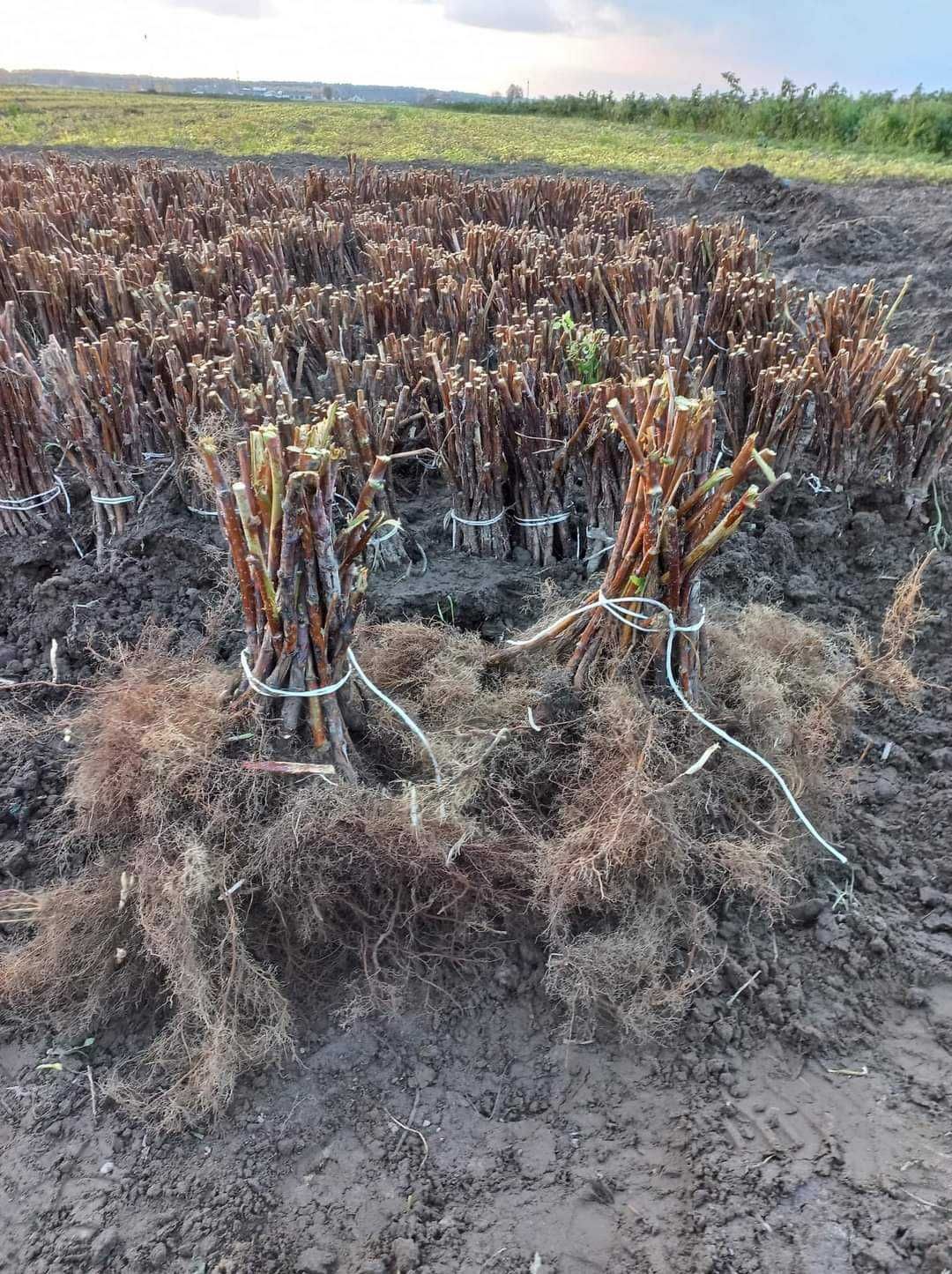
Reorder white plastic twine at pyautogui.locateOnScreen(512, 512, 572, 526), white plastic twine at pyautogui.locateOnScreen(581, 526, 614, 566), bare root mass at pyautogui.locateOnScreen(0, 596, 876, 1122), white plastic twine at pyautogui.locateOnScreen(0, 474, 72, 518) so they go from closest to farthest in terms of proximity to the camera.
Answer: bare root mass at pyautogui.locateOnScreen(0, 596, 876, 1122) < white plastic twine at pyautogui.locateOnScreen(581, 526, 614, 566) < white plastic twine at pyautogui.locateOnScreen(512, 512, 572, 526) < white plastic twine at pyautogui.locateOnScreen(0, 474, 72, 518)

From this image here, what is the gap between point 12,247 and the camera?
6191 millimetres

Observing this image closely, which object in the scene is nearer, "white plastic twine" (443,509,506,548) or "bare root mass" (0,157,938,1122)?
"bare root mass" (0,157,938,1122)

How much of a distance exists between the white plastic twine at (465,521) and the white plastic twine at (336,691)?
1.09 metres

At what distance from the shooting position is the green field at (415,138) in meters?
13.4

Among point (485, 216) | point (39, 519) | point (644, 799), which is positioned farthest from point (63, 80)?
point (644, 799)

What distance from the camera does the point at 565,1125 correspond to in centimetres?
187

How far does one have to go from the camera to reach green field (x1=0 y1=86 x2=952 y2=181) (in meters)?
13.4

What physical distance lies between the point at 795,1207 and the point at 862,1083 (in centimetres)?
36

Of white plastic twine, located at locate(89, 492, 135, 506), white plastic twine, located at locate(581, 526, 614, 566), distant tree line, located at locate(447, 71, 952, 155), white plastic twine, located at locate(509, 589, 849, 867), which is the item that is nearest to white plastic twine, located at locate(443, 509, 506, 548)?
white plastic twine, located at locate(581, 526, 614, 566)

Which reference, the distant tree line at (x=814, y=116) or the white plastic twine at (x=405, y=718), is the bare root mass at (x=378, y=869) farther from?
the distant tree line at (x=814, y=116)

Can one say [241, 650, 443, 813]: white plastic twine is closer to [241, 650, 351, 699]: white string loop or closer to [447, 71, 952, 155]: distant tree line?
[241, 650, 351, 699]: white string loop

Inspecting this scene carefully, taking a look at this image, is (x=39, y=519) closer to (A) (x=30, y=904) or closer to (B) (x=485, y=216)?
(A) (x=30, y=904)

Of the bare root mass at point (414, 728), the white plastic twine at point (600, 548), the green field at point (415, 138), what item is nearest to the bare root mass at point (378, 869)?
the bare root mass at point (414, 728)

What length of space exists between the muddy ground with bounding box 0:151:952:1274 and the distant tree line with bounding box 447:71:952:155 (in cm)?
1680
